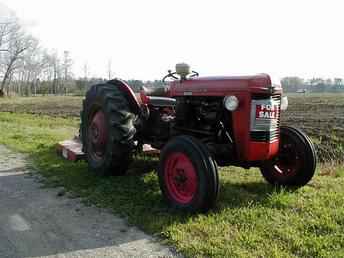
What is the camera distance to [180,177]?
3.98m

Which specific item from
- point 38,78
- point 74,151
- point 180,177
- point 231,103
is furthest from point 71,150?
point 38,78

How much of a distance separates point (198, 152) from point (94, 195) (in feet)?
5.00

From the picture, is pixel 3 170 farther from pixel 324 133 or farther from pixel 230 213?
pixel 324 133

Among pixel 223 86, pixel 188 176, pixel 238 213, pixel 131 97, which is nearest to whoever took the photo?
pixel 238 213

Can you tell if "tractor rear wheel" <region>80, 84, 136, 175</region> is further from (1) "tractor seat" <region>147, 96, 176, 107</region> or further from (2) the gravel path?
(2) the gravel path

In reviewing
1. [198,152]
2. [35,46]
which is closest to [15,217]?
[198,152]

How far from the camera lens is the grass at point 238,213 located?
307 centimetres

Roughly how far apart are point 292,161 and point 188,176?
4.70 ft

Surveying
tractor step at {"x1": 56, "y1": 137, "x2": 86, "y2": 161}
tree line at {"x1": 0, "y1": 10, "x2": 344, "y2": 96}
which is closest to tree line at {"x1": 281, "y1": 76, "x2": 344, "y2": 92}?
tree line at {"x1": 0, "y1": 10, "x2": 344, "y2": 96}

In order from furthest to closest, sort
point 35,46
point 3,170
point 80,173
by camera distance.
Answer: point 35,46, point 3,170, point 80,173

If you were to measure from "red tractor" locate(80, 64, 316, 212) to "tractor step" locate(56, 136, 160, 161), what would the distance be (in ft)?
2.02

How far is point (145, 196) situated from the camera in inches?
173

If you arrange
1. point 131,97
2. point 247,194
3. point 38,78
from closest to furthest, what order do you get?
point 247,194, point 131,97, point 38,78

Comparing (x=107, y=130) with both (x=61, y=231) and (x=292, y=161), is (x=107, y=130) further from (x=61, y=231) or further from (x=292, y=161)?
(x=292, y=161)
